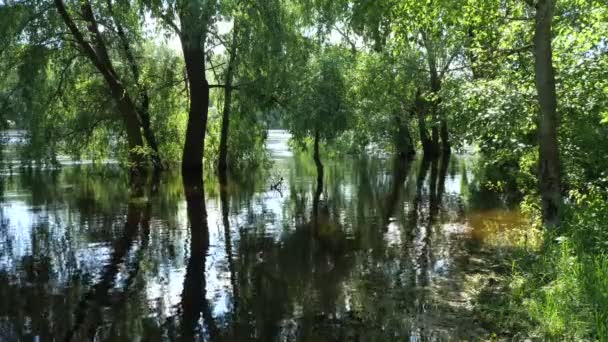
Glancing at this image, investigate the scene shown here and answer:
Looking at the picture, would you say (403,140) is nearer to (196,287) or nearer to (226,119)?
(226,119)

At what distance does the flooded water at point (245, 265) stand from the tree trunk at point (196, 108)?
5570mm

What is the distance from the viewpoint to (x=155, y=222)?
549 inches

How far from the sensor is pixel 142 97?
2636 centimetres

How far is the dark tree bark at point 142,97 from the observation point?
2295 cm

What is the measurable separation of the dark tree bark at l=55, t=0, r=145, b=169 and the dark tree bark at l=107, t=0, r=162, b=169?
787 mm

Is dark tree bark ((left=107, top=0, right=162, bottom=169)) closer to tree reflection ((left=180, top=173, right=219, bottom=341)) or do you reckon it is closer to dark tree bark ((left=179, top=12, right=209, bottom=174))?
dark tree bark ((left=179, top=12, right=209, bottom=174))

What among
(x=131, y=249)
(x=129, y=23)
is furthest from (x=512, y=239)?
(x=129, y=23)

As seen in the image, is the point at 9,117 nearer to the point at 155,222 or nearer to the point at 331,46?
the point at 155,222

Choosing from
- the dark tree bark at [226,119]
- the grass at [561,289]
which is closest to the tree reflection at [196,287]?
the grass at [561,289]

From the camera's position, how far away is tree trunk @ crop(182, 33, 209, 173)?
23859 mm

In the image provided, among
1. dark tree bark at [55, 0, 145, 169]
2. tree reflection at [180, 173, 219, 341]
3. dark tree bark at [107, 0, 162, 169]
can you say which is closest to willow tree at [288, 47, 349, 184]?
dark tree bark at [107, 0, 162, 169]

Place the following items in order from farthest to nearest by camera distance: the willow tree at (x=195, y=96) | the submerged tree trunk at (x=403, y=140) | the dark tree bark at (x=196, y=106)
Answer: the submerged tree trunk at (x=403, y=140), the dark tree bark at (x=196, y=106), the willow tree at (x=195, y=96)

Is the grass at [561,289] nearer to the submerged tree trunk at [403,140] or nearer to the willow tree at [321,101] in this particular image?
the willow tree at [321,101]

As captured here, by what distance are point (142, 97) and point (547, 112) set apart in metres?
20.8
